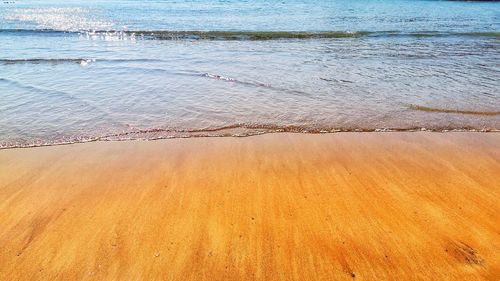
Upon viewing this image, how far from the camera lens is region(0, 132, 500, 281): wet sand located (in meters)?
2.81

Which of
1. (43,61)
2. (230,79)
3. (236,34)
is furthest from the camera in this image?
(236,34)

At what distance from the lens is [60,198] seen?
146 inches

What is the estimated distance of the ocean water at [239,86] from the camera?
5.73m

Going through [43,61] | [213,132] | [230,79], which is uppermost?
[43,61]

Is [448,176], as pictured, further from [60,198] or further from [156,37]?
[156,37]

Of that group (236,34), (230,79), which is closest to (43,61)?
(230,79)

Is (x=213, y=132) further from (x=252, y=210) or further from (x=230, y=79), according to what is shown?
(x=230, y=79)

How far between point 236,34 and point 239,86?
1037 cm

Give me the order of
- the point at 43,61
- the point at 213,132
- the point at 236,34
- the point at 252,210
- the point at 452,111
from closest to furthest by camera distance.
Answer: the point at 252,210 < the point at 213,132 < the point at 452,111 < the point at 43,61 < the point at 236,34

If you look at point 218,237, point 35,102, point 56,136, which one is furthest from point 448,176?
point 35,102

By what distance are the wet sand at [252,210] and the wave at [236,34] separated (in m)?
12.4

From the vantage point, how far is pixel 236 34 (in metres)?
17.4

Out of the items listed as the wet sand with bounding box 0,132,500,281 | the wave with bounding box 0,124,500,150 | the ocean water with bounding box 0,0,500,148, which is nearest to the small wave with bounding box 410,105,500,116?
the ocean water with bounding box 0,0,500,148

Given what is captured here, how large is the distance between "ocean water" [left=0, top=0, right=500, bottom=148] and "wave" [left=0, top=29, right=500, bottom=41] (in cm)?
35
